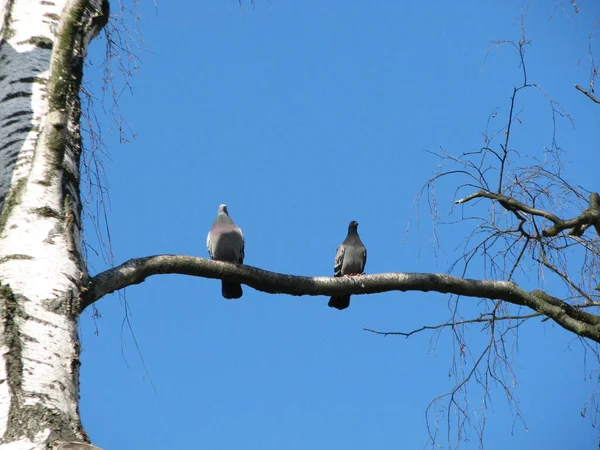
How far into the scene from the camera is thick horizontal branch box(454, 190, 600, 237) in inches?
147

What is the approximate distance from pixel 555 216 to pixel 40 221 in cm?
255

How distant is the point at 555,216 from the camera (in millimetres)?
3779

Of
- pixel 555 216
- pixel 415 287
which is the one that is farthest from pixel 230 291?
pixel 555 216

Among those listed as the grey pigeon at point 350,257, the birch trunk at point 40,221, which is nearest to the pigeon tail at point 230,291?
the grey pigeon at point 350,257

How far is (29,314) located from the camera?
216 cm

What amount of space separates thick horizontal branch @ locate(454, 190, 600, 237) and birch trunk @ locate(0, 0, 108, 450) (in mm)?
2056

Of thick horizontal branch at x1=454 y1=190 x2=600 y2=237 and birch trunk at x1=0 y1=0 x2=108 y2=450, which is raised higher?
thick horizontal branch at x1=454 y1=190 x2=600 y2=237

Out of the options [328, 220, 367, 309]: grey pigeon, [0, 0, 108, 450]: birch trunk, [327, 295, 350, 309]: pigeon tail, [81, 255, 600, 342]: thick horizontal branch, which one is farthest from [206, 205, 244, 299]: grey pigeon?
[0, 0, 108, 450]: birch trunk

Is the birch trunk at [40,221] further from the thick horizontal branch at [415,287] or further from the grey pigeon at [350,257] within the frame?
the grey pigeon at [350,257]

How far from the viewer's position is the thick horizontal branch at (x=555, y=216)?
3.74 m

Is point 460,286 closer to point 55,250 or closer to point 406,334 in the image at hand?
point 406,334

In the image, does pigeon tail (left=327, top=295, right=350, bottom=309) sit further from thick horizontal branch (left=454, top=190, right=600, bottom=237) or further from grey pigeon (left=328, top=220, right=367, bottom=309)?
thick horizontal branch (left=454, top=190, right=600, bottom=237)

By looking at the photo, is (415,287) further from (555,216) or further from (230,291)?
(230,291)

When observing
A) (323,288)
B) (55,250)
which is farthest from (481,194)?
(55,250)
